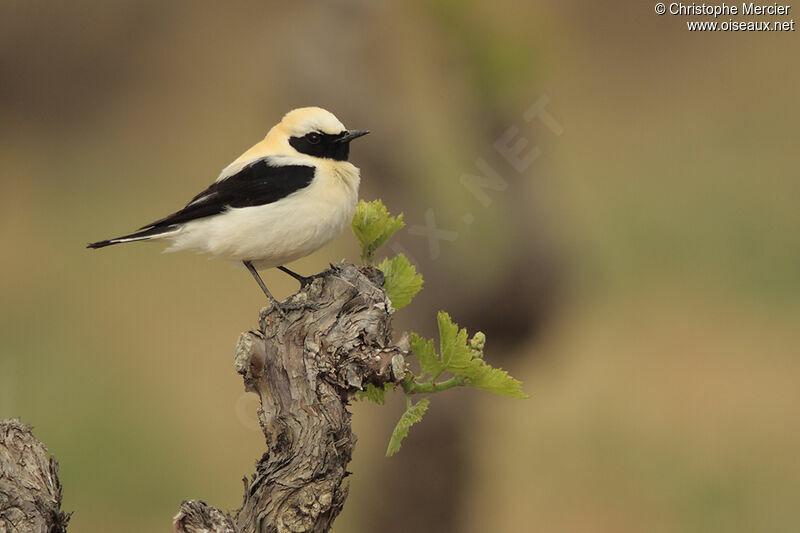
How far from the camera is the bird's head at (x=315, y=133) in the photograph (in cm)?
226

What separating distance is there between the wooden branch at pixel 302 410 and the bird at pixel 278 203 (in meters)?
0.26

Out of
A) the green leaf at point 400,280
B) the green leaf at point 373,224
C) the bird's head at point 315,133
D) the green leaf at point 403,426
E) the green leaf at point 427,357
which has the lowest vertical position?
the green leaf at point 403,426

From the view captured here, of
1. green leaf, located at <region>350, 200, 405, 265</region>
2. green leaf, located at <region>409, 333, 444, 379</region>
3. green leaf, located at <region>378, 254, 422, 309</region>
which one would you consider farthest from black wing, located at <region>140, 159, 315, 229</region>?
green leaf, located at <region>409, 333, 444, 379</region>

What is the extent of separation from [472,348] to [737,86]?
8.14 meters

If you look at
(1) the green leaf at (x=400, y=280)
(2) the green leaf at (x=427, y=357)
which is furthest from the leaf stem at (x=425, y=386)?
(1) the green leaf at (x=400, y=280)

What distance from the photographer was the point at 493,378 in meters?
1.84

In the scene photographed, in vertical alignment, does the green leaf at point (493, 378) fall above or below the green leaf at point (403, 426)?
above

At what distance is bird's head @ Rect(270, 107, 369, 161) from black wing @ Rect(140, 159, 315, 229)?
0.09m

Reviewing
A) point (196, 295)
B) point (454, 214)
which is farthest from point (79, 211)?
point (454, 214)

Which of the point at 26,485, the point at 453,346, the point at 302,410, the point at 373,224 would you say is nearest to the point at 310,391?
the point at 302,410

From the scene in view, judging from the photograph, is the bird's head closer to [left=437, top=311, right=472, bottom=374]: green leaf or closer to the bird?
the bird

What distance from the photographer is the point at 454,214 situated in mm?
4160

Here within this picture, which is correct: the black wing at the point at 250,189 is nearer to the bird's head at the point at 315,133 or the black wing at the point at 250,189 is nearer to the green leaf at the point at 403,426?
the bird's head at the point at 315,133

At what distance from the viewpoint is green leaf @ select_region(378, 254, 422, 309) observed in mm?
2154
